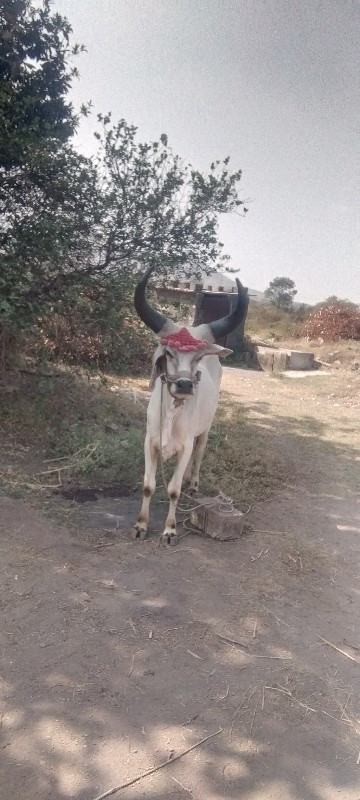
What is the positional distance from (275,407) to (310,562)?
6258 millimetres

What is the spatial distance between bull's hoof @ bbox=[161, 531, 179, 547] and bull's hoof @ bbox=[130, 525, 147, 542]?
0.49 ft

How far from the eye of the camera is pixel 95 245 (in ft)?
20.8

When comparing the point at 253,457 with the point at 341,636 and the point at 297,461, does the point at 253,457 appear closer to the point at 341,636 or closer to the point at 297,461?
the point at 297,461

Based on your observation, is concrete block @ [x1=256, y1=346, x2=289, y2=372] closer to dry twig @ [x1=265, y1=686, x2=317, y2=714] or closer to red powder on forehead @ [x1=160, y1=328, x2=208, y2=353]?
red powder on forehead @ [x1=160, y1=328, x2=208, y2=353]

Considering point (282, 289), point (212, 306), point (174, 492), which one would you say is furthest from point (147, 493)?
point (282, 289)

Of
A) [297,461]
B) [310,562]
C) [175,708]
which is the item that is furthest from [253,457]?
[175,708]

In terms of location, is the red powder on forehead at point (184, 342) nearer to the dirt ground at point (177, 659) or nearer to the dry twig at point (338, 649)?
the dirt ground at point (177, 659)

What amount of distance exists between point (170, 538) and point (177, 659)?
1.44 meters

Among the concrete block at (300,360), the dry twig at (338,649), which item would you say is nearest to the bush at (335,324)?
the concrete block at (300,360)

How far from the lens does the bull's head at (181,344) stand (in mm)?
4055

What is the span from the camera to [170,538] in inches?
172

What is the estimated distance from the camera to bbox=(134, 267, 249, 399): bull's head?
4.05 metres

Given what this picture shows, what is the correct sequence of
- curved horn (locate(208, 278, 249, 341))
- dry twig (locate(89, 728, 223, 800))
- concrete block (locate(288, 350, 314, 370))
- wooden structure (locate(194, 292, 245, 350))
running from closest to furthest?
dry twig (locate(89, 728, 223, 800)) < curved horn (locate(208, 278, 249, 341)) < concrete block (locate(288, 350, 314, 370)) < wooden structure (locate(194, 292, 245, 350))

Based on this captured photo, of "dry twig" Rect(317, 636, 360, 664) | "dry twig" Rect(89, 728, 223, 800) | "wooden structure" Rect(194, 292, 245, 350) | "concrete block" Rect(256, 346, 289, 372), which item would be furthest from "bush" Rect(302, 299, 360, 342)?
"dry twig" Rect(89, 728, 223, 800)
